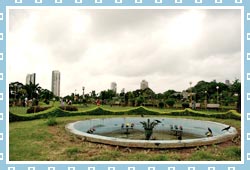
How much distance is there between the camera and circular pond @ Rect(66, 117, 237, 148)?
541 cm

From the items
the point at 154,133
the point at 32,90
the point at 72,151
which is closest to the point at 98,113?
the point at 154,133

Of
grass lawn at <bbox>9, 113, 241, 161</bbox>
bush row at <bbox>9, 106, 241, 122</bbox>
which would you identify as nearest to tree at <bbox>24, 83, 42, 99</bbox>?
bush row at <bbox>9, 106, 241, 122</bbox>

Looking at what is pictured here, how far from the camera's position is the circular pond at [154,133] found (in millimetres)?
5414

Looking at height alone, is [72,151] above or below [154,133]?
above

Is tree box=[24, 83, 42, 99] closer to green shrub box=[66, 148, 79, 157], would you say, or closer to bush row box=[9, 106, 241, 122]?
bush row box=[9, 106, 241, 122]

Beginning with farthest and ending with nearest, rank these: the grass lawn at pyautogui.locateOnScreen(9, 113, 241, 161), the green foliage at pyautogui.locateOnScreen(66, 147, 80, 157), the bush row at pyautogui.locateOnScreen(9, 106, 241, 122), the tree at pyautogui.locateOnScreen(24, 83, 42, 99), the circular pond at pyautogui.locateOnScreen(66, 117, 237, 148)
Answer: the tree at pyautogui.locateOnScreen(24, 83, 42, 99) → the bush row at pyautogui.locateOnScreen(9, 106, 241, 122) → the circular pond at pyautogui.locateOnScreen(66, 117, 237, 148) → the green foliage at pyautogui.locateOnScreen(66, 147, 80, 157) → the grass lawn at pyautogui.locateOnScreen(9, 113, 241, 161)

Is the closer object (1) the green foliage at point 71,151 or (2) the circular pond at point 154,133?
(1) the green foliage at point 71,151

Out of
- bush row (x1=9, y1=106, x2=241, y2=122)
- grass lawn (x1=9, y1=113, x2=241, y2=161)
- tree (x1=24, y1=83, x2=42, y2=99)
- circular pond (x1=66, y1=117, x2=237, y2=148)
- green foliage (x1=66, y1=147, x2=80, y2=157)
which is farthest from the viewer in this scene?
tree (x1=24, y1=83, x2=42, y2=99)

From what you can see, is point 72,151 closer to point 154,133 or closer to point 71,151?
point 71,151

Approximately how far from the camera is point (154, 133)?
970 cm

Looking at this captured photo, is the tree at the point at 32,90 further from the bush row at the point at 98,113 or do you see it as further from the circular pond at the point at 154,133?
the circular pond at the point at 154,133

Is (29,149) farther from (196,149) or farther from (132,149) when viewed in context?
(196,149)

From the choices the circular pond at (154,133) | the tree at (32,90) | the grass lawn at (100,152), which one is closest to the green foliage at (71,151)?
the grass lawn at (100,152)
